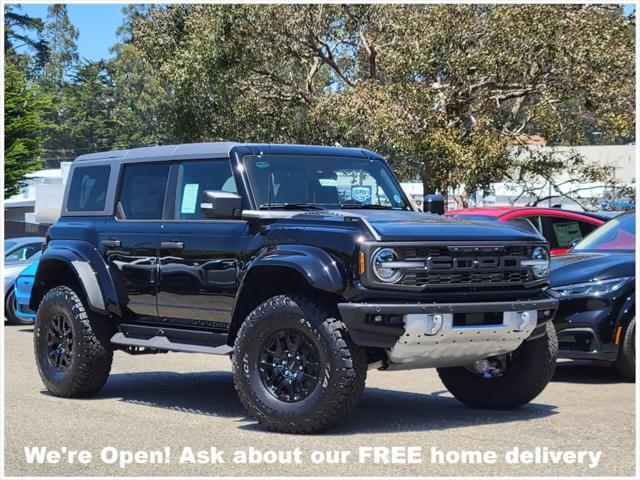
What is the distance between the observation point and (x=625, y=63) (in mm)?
24172

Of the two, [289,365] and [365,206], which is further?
[365,206]

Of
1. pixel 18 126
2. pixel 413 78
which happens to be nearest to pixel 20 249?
pixel 413 78

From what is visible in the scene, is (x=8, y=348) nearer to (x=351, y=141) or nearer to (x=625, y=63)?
(x=351, y=141)

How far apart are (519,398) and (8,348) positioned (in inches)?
315

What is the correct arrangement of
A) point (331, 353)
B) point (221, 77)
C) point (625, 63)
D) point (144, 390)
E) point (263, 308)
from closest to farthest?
point (331, 353) < point (263, 308) < point (144, 390) < point (625, 63) < point (221, 77)

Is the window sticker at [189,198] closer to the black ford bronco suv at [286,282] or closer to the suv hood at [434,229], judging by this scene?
the black ford bronco suv at [286,282]

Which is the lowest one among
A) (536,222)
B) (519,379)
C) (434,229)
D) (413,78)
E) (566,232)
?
(519,379)

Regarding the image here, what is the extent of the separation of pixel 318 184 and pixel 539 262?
73.0 inches

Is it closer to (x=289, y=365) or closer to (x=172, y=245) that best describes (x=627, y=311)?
(x=289, y=365)

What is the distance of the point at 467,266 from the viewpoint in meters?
7.58

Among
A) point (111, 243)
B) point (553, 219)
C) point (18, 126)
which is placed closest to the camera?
point (111, 243)

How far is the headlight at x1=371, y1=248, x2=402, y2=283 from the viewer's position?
725 cm

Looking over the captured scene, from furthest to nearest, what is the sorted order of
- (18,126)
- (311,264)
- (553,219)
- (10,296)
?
(18,126), (10,296), (553,219), (311,264)

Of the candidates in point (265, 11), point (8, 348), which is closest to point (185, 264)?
point (8, 348)
